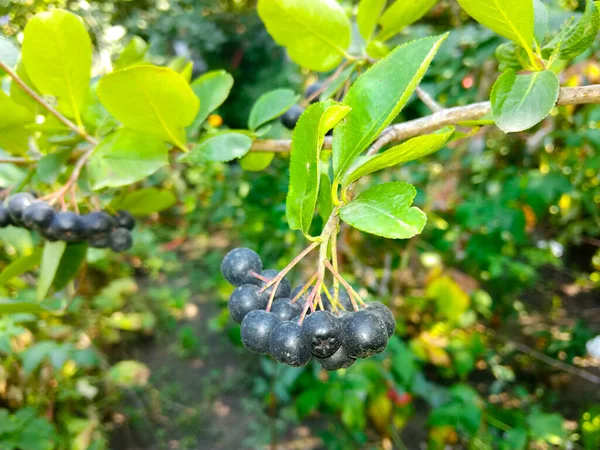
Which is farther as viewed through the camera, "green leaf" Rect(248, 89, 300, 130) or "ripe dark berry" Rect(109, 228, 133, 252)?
"ripe dark berry" Rect(109, 228, 133, 252)

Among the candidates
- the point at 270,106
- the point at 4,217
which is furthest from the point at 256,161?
the point at 4,217

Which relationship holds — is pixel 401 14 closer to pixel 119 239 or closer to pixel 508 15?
pixel 508 15

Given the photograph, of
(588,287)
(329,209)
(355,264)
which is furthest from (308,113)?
(588,287)

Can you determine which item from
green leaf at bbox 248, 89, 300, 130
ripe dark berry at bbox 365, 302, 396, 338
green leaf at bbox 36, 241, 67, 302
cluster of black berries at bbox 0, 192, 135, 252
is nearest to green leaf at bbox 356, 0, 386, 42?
green leaf at bbox 248, 89, 300, 130

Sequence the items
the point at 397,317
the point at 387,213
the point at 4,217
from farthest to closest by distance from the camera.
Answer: the point at 397,317 < the point at 4,217 < the point at 387,213

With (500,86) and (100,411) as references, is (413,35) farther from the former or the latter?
(100,411)

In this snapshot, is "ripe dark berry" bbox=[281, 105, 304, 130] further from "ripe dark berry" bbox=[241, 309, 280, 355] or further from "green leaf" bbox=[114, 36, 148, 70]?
"ripe dark berry" bbox=[241, 309, 280, 355]
